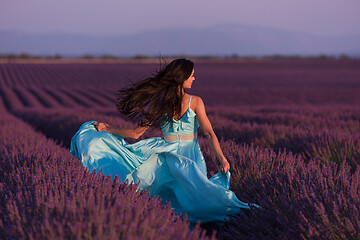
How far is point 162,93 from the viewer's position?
3312 millimetres

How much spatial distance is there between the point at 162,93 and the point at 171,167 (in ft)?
2.28

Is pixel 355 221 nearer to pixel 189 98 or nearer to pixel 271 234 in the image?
pixel 271 234

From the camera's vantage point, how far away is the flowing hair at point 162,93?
9.93 feet

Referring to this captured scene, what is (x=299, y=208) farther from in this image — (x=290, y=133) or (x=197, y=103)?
(x=290, y=133)

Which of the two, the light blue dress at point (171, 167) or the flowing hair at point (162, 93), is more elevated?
the flowing hair at point (162, 93)

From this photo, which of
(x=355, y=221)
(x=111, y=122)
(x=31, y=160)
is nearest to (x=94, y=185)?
(x=31, y=160)

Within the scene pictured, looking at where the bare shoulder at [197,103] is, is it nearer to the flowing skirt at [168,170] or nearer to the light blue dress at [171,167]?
the light blue dress at [171,167]

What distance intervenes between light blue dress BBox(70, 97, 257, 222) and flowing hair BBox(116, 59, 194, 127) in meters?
0.12

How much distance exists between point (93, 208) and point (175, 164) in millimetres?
1204

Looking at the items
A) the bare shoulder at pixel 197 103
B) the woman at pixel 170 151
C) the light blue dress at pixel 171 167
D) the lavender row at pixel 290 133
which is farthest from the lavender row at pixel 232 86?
the lavender row at pixel 290 133

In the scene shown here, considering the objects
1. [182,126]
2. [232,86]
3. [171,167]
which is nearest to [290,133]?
[182,126]

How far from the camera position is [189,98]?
3094 millimetres

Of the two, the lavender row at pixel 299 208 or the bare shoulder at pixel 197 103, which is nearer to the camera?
the lavender row at pixel 299 208

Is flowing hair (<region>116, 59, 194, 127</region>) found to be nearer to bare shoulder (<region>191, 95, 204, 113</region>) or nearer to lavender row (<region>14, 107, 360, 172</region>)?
bare shoulder (<region>191, 95, 204, 113</region>)
